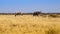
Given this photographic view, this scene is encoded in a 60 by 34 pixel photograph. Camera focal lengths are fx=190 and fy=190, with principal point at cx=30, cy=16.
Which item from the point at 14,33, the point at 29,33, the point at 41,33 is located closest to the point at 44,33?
the point at 41,33

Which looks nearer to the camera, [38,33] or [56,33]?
[56,33]

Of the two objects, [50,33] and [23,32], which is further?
[23,32]

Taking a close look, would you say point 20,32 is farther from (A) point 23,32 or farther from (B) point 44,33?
(B) point 44,33

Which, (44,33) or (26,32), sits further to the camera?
(26,32)

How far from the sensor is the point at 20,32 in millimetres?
18812

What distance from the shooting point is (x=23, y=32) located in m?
18.9

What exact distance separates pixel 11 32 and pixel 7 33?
53cm

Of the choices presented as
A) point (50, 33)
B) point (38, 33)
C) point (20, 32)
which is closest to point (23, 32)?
point (20, 32)

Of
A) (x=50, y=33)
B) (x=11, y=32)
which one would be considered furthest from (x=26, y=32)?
(x=50, y=33)

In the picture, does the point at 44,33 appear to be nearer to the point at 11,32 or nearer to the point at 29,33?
the point at 29,33

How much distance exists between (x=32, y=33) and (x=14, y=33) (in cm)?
174

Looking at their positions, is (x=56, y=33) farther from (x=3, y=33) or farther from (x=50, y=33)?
(x=3, y=33)

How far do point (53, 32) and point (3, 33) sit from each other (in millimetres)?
4941

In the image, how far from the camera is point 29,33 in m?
18.4
